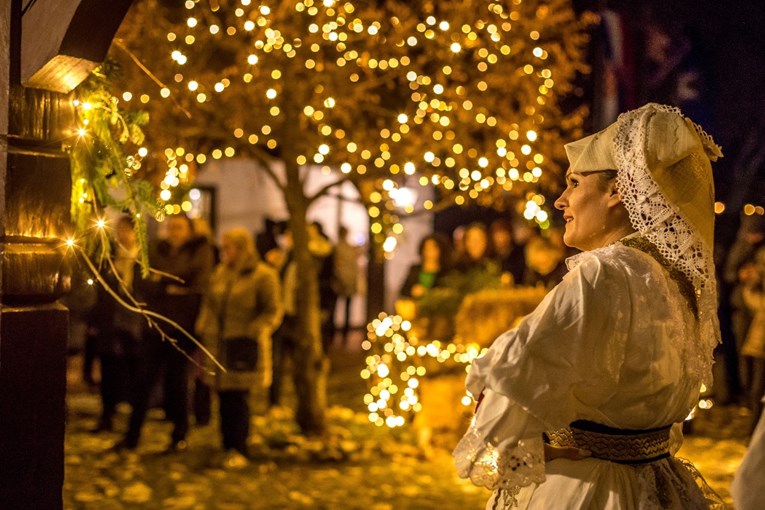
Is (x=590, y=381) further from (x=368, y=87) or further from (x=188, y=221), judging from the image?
(x=188, y=221)

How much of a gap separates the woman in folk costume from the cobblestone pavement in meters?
4.31

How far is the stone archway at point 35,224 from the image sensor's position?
12.3 ft

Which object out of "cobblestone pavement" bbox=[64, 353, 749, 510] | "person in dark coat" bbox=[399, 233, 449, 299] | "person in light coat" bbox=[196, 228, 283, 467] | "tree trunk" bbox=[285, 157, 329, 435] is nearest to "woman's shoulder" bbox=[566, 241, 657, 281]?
"cobblestone pavement" bbox=[64, 353, 749, 510]

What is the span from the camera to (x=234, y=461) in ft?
27.2

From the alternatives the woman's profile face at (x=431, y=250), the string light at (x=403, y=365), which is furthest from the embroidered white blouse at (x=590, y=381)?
the woman's profile face at (x=431, y=250)

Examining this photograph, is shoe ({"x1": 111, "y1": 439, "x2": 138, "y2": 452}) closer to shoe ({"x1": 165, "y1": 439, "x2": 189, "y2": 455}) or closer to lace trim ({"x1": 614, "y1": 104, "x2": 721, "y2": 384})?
shoe ({"x1": 165, "y1": 439, "x2": 189, "y2": 455})

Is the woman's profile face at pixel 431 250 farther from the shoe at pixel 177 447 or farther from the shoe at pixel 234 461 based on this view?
the shoe at pixel 177 447

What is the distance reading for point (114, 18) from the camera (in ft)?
12.3

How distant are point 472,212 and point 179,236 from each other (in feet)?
33.8

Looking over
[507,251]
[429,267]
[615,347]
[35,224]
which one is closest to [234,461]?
[429,267]

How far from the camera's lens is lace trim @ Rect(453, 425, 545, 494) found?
8.99ft

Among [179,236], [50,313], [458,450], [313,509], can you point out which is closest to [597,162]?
[458,450]

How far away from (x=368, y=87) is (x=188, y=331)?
2.56 meters

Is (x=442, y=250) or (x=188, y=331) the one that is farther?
(x=442, y=250)
